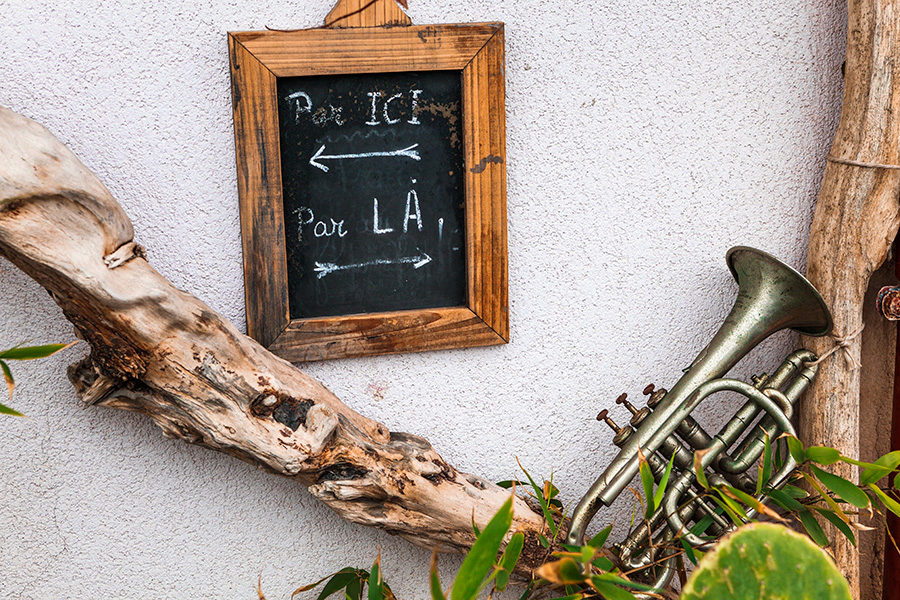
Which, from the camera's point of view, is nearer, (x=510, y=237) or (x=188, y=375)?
(x=188, y=375)

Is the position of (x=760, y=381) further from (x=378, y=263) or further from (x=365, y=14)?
(x=365, y=14)

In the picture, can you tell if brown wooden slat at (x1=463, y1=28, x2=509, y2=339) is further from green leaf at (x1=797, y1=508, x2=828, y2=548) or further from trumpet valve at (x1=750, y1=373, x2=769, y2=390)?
green leaf at (x1=797, y1=508, x2=828, y2=548)

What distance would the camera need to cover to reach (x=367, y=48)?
93 cm

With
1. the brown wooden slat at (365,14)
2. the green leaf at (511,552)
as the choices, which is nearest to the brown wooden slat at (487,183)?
the brown wooden slat at (365,14)

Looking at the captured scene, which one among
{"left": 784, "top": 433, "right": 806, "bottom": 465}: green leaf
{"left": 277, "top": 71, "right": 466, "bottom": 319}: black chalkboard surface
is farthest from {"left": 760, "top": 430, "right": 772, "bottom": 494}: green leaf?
{"left": 277, "top": 71, "right": 466, "bottom": 319}: black chalkboard surface

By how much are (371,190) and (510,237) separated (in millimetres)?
249

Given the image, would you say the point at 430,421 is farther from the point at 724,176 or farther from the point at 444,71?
the point at 724,176

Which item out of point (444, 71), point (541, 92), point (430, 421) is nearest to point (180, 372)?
point (430, 421)

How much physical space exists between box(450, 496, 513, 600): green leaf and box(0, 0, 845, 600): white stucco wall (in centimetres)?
38

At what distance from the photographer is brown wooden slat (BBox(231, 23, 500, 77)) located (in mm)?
909

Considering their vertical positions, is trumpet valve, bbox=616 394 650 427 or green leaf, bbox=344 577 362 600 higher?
trumpet valve, bbox=616 394 650 427

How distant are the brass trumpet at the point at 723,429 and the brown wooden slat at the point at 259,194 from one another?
57cm

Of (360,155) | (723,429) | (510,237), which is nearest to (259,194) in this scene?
(360,155)

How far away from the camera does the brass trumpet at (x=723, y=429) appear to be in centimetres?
95
